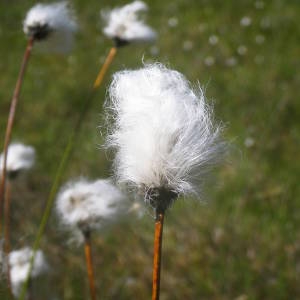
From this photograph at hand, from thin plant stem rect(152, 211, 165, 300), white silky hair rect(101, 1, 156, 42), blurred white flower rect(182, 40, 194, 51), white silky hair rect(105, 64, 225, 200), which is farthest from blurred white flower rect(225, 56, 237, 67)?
thin plant stem rect(152, 211, 165, 300)

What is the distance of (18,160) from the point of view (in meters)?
0.99

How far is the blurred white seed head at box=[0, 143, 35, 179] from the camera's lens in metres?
0.98

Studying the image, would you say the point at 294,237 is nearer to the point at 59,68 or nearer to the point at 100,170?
the point at 100,170

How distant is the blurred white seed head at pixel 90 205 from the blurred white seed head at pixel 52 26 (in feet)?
0.98

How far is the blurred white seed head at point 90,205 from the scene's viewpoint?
828 mm

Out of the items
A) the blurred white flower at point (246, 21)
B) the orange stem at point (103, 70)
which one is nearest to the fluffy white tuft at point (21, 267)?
the orange stem at point (103, 70)

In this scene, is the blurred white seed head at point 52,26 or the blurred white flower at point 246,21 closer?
the blurred white seed head at point 52,26

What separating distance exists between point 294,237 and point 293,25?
63.1 inches

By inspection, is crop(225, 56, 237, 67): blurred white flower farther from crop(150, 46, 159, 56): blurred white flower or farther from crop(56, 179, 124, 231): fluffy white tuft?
crop(56, 179, 124, 231): fluffy white tuft

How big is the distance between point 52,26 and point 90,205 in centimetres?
36

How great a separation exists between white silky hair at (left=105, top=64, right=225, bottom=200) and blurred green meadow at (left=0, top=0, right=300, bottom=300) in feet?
0.22

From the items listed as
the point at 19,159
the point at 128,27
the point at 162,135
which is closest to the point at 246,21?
the point at 128,27

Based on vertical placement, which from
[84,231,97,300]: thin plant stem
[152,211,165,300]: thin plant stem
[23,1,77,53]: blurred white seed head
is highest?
[23,1,77,53]: blurred white seed head

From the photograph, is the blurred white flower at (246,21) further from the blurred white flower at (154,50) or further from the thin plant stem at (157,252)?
the thin plant stem at (157,252)
